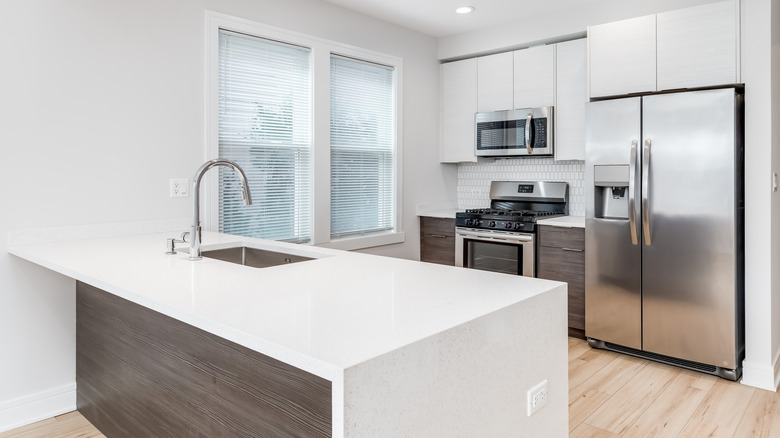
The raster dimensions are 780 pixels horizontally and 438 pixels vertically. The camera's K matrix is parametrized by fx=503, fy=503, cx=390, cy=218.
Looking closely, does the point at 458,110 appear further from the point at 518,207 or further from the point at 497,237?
the point at 497,237

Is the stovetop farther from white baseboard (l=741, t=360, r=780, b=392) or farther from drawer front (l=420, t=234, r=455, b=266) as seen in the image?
white baseboard (l=741, t=360, r=780, b=392)

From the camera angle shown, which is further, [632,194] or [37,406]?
[632,194]

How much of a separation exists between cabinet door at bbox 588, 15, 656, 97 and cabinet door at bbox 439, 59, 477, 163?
121 centimetres

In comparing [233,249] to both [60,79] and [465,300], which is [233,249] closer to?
[60,79]

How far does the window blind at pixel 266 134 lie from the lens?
3186mm

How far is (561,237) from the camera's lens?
3.73 meters

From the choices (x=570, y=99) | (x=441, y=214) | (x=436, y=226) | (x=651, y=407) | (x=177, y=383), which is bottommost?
(x=651, y=407)

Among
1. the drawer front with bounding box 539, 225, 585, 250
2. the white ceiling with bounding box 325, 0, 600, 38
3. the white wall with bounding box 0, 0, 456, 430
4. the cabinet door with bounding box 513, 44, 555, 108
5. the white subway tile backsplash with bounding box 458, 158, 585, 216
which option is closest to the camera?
the white wall with bounding box 0, 0, 456, 430

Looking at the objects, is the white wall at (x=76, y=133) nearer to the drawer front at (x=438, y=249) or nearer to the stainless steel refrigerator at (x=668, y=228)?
the drawer front at (x=438, y=249)

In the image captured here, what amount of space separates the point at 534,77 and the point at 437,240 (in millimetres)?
1611

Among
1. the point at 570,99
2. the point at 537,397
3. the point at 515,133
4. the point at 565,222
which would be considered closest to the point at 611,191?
the point at 565,222

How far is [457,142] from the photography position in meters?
4.69

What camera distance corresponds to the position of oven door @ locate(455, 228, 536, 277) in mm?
3865

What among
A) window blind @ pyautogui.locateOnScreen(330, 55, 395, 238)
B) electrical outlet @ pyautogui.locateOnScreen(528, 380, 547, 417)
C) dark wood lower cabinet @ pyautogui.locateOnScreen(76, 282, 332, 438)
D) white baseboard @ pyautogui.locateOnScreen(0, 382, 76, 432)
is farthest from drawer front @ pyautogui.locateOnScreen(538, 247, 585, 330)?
white baseboard @ pyautogui.locateOnScreen(0, 382, 76, 432)
